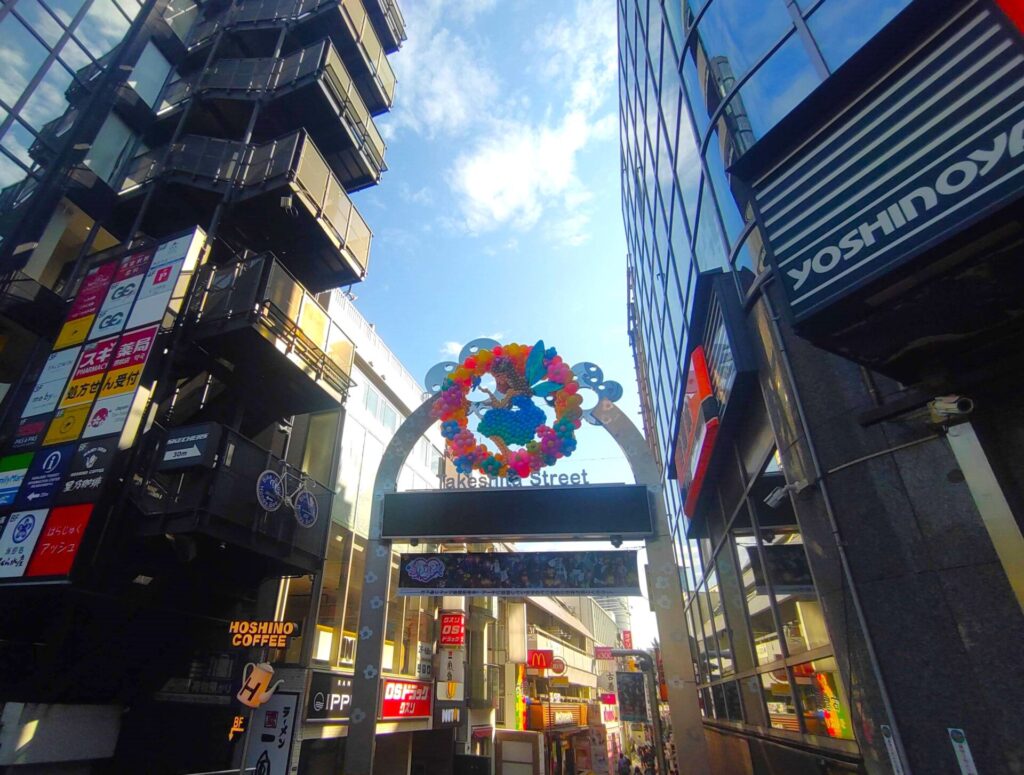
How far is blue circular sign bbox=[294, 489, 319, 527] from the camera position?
47.3 ft

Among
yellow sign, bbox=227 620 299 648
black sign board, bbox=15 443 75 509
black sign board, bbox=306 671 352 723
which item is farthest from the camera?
black sign board, bbox=306 671 352 723

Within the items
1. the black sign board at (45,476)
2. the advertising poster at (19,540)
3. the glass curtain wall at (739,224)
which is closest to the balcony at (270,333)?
the black sign board at (45,476)

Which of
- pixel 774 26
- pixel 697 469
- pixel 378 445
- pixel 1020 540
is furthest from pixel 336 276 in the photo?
pixel 1020 540

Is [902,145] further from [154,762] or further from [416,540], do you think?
[154,762]

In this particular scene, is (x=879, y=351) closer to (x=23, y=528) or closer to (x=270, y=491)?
(x=270, y=491)

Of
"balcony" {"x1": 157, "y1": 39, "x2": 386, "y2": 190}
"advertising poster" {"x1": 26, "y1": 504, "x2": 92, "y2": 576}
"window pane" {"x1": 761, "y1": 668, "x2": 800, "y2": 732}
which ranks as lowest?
"window pane" {"x1": 761, "y1": 668, "x2": 800, "y2": 732}

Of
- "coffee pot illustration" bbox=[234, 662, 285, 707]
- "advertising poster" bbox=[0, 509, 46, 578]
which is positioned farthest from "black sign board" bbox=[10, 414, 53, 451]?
"coffee pot illustration" bbox=[234, 662, 285, 707]

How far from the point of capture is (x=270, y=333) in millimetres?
14602

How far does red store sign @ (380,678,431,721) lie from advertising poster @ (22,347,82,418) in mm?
12261

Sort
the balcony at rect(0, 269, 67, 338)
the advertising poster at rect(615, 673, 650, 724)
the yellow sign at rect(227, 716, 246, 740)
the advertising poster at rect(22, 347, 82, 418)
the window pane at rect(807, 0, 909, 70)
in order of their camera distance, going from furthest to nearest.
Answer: the advertising poster at rect(615, 673, 650, 724), the balcony at rect(0, 269, 67, 338), the advertising poster at rect(22, 347, 82, 418), the yellow sign at rect(227, 716, 246, 740), the window pane at rect(807, 0, 909, 70)

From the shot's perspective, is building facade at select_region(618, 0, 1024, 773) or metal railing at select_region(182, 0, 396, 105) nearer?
building facade at select_region(618, 0, 1024, 773)

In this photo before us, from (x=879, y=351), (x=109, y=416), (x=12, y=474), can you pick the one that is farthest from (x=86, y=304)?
(x=879, y=351)

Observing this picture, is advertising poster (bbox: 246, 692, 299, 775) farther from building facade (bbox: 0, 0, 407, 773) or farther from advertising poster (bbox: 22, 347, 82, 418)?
advertising poster (bbox: 22, 347, 82, 418)

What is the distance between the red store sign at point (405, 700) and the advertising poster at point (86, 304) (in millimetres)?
13546
